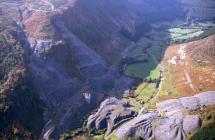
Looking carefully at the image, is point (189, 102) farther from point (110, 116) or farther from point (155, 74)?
point (155, 74)

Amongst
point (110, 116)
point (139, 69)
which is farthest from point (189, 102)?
point (139, 69)

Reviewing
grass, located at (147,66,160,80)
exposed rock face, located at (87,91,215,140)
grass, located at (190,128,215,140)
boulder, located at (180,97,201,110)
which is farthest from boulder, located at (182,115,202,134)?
grass, located at (147,66,160,80)

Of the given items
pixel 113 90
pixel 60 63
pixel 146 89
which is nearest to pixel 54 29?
pixel 60 63

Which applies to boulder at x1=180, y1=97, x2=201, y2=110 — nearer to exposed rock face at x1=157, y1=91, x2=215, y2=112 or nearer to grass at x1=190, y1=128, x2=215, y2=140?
exposed rock face at x1=157, y1=91, x2=215, y2=112

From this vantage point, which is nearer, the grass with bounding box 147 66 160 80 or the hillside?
the hillside

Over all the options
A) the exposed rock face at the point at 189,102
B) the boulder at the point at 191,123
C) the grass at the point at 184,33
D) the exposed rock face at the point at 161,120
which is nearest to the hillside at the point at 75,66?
the exposed rock face at the point at 161,120

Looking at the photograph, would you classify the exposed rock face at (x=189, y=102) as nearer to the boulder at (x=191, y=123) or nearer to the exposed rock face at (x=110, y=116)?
the boulder at (x=191, y=123)

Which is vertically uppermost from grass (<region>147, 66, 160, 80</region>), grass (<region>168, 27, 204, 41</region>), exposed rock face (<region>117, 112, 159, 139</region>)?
grass (<region>168, 27, 204, 41</region>)

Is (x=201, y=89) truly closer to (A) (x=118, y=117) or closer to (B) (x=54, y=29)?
(A) (x=118, y=117)
